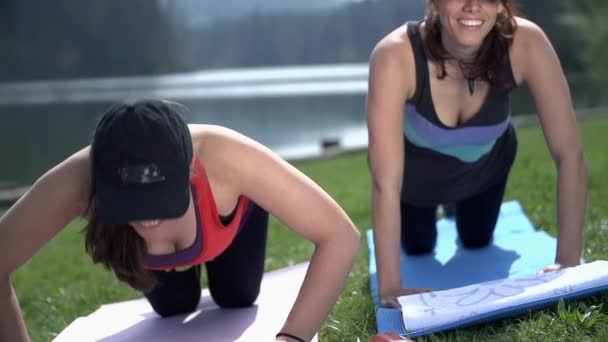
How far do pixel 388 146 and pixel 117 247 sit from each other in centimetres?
102

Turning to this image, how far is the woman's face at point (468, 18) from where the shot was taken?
2.55 meters

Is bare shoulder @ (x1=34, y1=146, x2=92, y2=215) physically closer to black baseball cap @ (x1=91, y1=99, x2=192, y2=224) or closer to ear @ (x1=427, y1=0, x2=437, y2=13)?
black baseball cap @ (x1=91, y1=99, x2=192, y2=224)

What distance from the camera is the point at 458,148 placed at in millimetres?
2967

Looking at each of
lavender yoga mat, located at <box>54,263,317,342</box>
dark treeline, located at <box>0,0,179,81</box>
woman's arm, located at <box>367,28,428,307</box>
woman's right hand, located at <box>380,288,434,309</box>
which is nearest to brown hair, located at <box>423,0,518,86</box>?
woman's arm, located at <box>367,28,428,307</box>

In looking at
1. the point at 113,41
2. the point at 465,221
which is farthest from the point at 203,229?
the point at 113,41

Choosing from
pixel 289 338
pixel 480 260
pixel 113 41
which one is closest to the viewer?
pixel 289 338

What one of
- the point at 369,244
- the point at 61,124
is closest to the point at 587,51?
the point at 61,124

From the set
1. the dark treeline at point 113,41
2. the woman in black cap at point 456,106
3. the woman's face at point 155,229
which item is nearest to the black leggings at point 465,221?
the woman in black cap at point 456,106

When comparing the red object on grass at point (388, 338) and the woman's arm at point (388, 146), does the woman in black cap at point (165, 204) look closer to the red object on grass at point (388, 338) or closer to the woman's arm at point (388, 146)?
the red object on grass at point (388, 338)

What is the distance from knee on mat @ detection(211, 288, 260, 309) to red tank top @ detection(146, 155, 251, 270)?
398 millimetres

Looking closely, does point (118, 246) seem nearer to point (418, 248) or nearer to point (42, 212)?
point (42, 212)

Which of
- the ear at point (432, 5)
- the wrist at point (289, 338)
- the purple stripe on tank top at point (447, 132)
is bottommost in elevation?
the wrist at point (289, 338)

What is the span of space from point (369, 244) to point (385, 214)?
1.16m

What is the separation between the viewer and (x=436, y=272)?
9.95 ft
